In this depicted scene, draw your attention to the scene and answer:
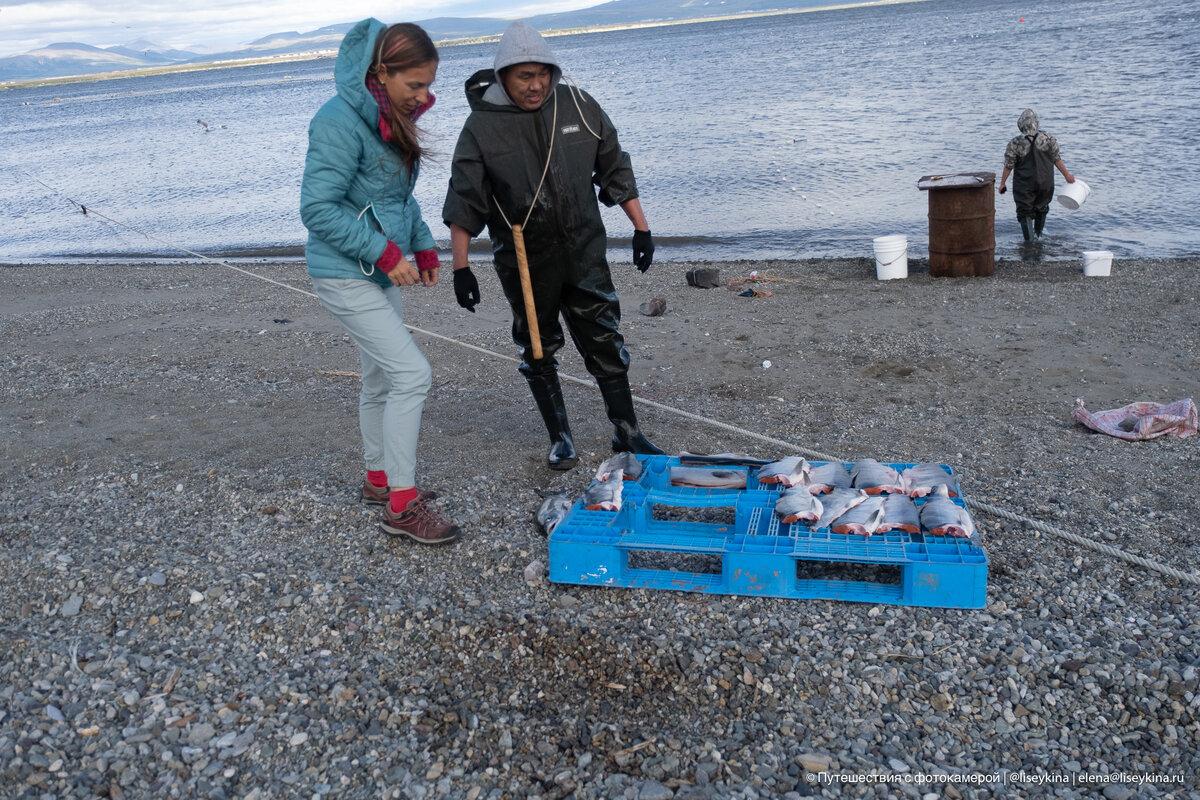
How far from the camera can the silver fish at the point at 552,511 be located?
15.1 feet

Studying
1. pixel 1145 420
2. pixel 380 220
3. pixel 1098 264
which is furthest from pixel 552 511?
pixel 1098 264

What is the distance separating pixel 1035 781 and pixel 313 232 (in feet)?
11.2

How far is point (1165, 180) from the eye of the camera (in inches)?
656

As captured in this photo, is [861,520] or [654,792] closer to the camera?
[654,792]

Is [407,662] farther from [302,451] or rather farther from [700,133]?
[700,133]

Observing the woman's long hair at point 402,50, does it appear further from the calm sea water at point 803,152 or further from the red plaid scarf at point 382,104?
the calm sea water at point 803,152

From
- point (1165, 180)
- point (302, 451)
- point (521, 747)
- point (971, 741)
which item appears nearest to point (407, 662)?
point (521, 747)

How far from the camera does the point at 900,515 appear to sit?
13.1 feet

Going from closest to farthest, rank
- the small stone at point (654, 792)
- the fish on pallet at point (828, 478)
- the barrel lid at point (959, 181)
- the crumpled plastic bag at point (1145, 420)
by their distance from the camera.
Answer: the small stone at point (654, 792) → the fish on pallet at point (828, 478) → the crumpled plastic bag at point (1145, 420) → the barrel lid at point (959, 181)

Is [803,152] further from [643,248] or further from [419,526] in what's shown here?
[419,526]

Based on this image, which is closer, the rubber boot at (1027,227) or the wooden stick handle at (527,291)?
the wooden stick handle at (527,291)

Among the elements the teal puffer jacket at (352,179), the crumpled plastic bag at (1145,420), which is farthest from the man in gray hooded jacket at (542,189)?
the crumpled plastic bag at (1145,420)

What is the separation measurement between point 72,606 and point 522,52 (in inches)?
129

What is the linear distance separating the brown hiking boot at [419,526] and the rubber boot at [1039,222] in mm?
11361
